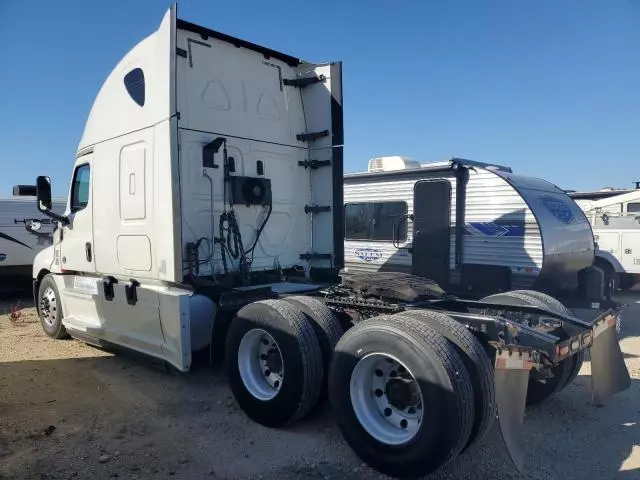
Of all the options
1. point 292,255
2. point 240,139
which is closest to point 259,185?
point 240,139

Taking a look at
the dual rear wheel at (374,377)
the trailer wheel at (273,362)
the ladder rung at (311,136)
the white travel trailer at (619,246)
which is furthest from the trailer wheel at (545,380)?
the white travel trailer at (619,246)

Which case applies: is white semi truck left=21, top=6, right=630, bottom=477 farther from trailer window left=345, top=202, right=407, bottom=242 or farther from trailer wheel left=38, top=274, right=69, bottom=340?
trailer window left=345, top=202, right=407, bottom=242

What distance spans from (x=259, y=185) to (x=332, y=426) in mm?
2882

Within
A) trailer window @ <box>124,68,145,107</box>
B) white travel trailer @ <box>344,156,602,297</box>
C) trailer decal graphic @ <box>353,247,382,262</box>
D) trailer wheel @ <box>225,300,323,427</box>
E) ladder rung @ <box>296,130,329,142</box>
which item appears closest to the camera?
trailer wheel @ <box>225,300,323,427</box>

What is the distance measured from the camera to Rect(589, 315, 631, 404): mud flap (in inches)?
183

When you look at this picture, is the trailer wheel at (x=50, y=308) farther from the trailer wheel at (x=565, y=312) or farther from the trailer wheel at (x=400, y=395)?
the trailer wheel at (x=565, y=312)

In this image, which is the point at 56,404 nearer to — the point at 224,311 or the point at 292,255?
the point at 224,311

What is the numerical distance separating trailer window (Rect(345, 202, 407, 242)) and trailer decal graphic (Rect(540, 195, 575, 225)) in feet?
7.67

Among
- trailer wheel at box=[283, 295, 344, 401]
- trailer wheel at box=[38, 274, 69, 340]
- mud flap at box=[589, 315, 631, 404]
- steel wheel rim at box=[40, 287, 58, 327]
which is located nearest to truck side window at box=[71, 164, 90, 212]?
trailer wheel at box=[38, 274, 69, 340]

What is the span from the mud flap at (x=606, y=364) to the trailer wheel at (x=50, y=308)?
22.1 ft

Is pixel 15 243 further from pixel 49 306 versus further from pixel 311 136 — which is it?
pixel 311 136

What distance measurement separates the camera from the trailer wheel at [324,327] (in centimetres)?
443

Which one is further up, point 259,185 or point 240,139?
point 240,139

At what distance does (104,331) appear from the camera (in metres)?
6.41
